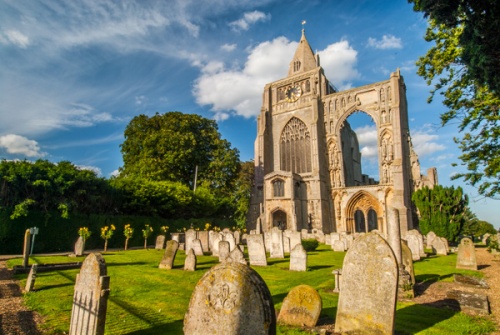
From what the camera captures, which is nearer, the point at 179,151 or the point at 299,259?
the point at 299,259

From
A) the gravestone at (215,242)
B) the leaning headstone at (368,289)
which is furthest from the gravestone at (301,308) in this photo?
the gravestone at (215,242)

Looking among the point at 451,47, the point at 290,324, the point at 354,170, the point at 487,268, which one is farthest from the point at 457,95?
the point at 354,170

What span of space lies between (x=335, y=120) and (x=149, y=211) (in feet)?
81.2

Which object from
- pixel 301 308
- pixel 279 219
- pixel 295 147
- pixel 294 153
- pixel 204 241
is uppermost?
pixel 295 147

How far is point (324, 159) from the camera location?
38094mm

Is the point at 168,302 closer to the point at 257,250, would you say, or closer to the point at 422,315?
the point at 422,315

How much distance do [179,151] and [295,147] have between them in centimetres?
1593

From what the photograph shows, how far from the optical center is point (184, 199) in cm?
2775

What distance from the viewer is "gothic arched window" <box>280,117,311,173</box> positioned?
40062mm

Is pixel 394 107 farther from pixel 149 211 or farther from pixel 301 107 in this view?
pixel 149 211

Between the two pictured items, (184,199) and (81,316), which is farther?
(184,199)

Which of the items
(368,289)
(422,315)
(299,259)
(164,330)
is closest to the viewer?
(368,289)

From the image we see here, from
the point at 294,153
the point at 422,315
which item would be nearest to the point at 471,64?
the point at 422,315

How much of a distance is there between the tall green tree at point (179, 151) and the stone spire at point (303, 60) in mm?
16957
